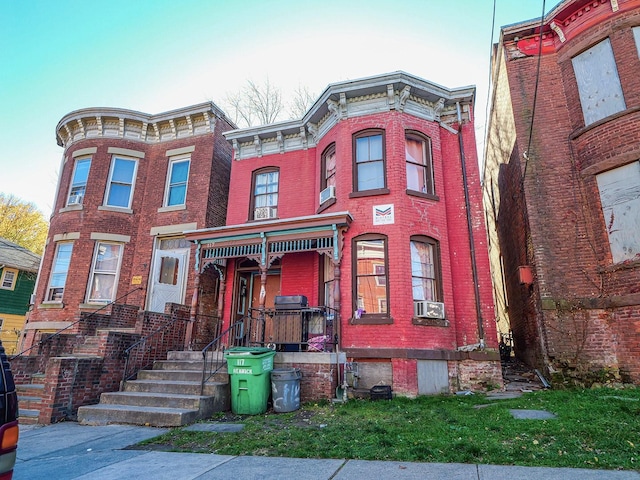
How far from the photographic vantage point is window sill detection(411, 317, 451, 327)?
918 centimetres

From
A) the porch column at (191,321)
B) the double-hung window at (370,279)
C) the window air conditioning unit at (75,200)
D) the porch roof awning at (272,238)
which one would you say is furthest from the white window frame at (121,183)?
the double-hung window at (370,279)

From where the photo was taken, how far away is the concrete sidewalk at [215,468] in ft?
11.8

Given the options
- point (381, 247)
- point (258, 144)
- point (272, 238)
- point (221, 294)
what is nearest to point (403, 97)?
point (381, 247)

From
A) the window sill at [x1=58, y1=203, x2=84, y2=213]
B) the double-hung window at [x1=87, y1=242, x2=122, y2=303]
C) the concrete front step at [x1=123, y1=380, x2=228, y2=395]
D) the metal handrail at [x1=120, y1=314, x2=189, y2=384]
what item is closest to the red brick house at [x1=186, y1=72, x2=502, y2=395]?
→ the metal handrail at [x1=120, y1=314, x2=189, y2=384]

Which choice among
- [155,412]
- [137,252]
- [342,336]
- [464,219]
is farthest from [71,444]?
[464,219]

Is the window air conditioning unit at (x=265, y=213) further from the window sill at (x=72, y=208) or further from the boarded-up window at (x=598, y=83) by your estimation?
the boarded-up window at (x=598, y=83)

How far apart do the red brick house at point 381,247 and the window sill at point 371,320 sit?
26mm

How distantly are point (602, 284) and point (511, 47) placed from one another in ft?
23.6

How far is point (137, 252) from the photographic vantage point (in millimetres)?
13297

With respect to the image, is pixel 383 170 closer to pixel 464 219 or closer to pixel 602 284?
pixel 464 219

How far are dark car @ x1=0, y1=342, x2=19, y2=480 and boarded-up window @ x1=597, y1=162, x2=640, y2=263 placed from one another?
35.4ft

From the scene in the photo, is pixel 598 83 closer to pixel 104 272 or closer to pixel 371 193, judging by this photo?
Answer: pixel 371 193

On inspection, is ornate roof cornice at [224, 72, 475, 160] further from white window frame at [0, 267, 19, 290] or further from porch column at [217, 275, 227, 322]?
white window frame at [0, 267, 19, 290]

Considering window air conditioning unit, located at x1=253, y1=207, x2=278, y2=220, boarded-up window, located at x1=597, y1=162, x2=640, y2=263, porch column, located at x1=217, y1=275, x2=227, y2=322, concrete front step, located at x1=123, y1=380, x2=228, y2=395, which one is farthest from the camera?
window air conditioning unit, located at x1=253, y1=207, x2=278, y2=220
